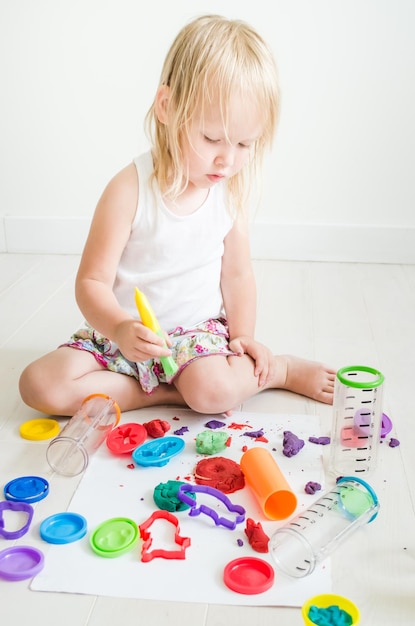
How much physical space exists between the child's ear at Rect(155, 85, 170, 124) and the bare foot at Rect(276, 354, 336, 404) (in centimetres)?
43

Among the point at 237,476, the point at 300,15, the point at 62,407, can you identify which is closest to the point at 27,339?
the point at 62,407

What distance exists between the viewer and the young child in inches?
42.3

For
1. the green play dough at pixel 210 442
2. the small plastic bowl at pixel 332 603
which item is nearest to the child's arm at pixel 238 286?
the green play dough at pixel 210 442

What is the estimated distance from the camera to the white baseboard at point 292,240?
202 cm

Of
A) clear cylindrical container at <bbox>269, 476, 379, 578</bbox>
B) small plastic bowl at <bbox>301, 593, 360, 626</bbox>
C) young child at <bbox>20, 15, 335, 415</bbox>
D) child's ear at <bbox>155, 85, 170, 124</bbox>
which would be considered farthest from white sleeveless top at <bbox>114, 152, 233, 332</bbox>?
small plastic bowl at <bbox>301, 593, 360, 626</bbox>

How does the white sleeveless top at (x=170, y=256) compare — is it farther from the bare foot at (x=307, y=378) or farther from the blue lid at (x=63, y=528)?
the blue lid at (x=63, y=528)

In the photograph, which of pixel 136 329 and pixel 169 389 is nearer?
pixel 136 329

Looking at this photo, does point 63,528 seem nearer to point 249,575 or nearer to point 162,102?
point 249,575

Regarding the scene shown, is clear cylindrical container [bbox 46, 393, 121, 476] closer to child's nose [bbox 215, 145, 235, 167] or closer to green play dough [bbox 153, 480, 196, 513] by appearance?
green play dough [bbox 153, 480, 196, 513]

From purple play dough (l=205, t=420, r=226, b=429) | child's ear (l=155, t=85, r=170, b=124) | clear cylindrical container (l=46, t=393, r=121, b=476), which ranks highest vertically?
child's ear (l=155, t=85, r=170, b=124)

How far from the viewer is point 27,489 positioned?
38.5 inches

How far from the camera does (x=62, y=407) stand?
45.6 inches

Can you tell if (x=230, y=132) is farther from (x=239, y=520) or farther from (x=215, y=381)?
(x=239, y=520)

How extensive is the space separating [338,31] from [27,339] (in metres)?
1.07
